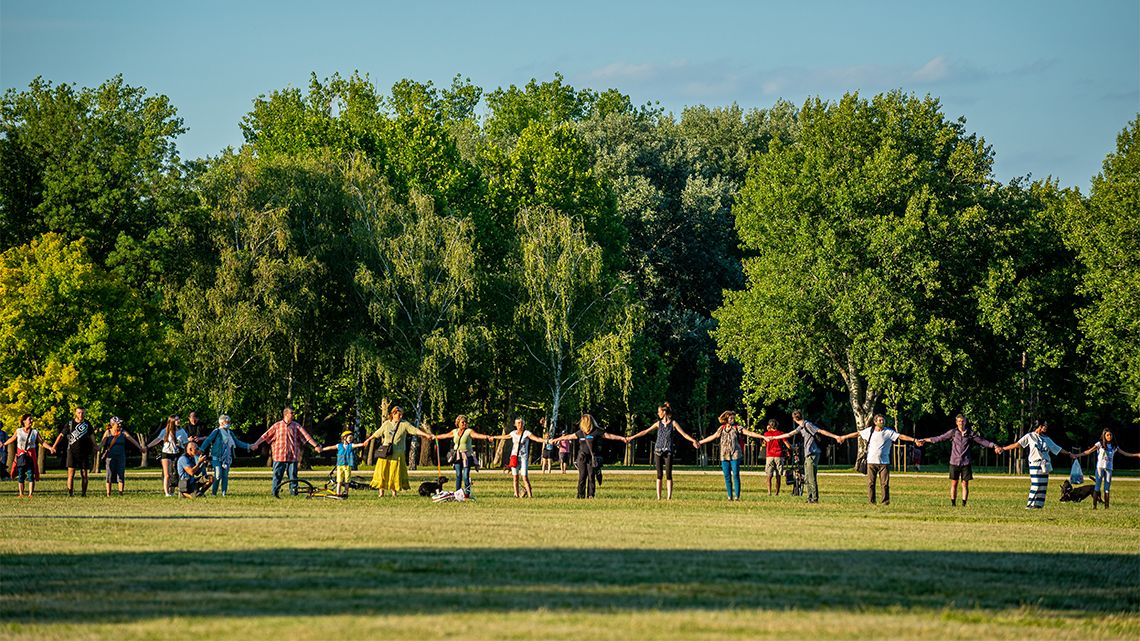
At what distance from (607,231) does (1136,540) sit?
52.6 meters

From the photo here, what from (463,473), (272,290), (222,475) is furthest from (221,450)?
(272,290)

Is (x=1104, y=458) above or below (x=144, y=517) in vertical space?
above

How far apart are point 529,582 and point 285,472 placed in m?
22.7

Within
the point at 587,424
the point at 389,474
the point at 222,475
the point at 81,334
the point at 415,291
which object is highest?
the point at 415,291

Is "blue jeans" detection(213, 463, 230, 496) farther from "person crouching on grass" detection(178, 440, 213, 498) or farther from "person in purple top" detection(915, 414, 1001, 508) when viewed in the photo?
"person in purple top" detection(915, 414, 1001, 508)

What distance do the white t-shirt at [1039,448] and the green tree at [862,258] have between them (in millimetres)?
31102

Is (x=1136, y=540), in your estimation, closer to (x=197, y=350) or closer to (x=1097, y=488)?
(x=1097, y=488)

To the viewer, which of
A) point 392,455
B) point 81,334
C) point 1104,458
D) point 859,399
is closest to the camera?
point 392,455

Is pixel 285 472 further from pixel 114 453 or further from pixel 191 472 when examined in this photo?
pixel 114 453

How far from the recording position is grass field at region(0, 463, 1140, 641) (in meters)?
12.6

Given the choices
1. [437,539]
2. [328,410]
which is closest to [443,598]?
[437,539]

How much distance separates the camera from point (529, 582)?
15.4 m

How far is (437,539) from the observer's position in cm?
2080

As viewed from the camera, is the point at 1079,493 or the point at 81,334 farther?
the point at 81,334
